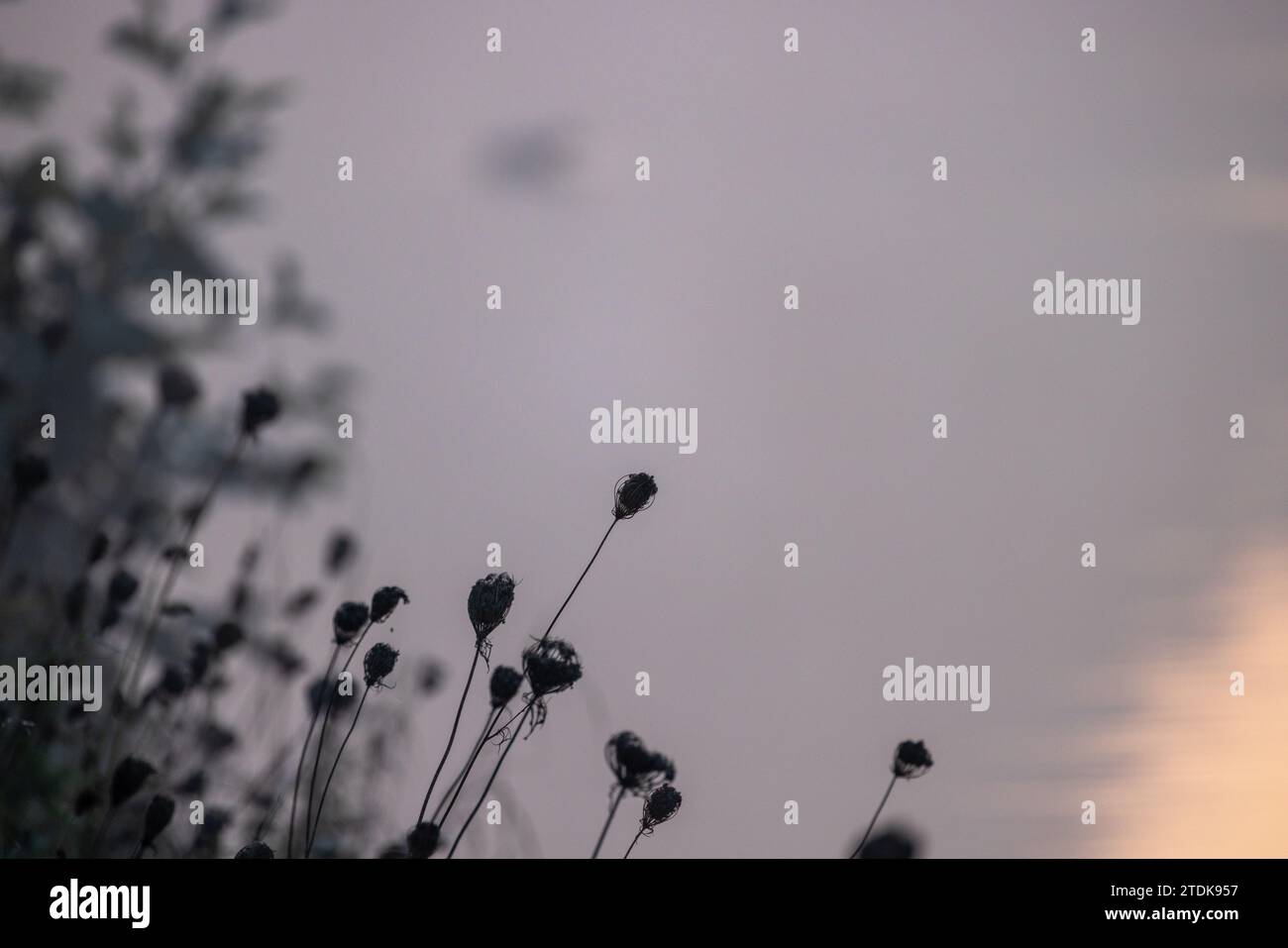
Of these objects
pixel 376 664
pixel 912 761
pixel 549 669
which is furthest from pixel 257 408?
pixel 912 761

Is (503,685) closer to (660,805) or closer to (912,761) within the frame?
(660,805)

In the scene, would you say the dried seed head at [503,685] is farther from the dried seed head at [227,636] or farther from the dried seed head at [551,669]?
the dried seed head at [227,636]

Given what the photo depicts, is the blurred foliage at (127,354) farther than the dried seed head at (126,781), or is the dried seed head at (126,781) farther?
the blurred foliage at (127,354)

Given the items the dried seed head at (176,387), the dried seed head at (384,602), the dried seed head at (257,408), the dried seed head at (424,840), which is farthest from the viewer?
the dried seed head at (176,387)

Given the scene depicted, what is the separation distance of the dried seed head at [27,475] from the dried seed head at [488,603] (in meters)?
0.60

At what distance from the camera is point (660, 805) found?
0.87 m

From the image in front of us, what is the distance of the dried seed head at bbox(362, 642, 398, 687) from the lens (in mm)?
871

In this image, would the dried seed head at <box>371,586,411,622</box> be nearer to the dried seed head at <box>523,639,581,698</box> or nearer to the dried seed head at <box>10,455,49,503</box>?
the dried seed head at <box>523,639,581,698</box>

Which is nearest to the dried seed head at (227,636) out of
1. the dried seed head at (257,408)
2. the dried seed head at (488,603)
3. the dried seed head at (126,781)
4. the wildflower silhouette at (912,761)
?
the dried seed head at (257,408)

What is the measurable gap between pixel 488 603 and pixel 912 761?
0.39 meters

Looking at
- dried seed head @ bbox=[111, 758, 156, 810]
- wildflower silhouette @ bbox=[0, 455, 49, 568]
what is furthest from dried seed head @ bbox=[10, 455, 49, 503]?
dried seed head @ bbox=[111, 758, 156, 810]

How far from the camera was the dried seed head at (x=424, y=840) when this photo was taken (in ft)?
2.58

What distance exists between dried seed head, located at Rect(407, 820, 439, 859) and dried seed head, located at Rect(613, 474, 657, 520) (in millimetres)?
296
